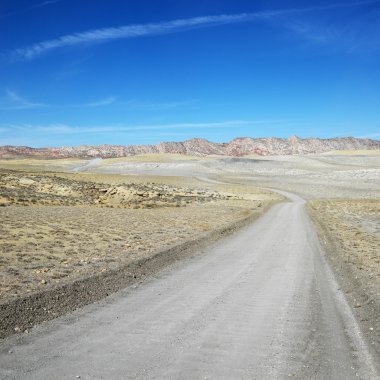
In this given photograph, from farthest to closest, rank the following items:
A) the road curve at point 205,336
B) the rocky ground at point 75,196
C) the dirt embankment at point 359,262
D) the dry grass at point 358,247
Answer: the rocky ground at point 75,196
the dry grass at point 358,247
the dirt embankment at point 359,262
the road curve at point 205,336

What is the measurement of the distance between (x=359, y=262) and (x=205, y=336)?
33.6 feet

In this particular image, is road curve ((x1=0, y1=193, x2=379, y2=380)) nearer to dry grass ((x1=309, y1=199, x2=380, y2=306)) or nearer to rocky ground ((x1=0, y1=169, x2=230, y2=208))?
dry grass ((x1=309, y1=199, x2=380, y2=306))

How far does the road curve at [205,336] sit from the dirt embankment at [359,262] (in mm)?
362

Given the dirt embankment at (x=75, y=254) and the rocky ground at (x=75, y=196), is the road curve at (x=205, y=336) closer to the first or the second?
the dirt embankment at (x=75, y=254)

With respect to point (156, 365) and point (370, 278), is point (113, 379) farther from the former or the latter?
point (370, 278)

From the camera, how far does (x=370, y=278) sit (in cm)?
1321

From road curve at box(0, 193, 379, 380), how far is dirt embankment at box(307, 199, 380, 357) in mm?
362

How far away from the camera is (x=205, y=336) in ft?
26.1

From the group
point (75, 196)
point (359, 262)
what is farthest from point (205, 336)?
point (75, 196)

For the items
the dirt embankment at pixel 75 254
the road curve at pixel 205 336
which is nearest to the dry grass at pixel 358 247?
the road curve at pixel 205 336

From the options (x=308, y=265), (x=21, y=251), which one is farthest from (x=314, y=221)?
(x=21, y=251)

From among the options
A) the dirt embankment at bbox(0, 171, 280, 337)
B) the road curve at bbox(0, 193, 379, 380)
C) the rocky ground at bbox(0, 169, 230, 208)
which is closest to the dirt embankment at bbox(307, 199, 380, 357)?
the road curve at bbox(0, 193, 379, 380)

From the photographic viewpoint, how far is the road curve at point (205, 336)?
6.55 meters

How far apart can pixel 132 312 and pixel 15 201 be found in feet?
106
